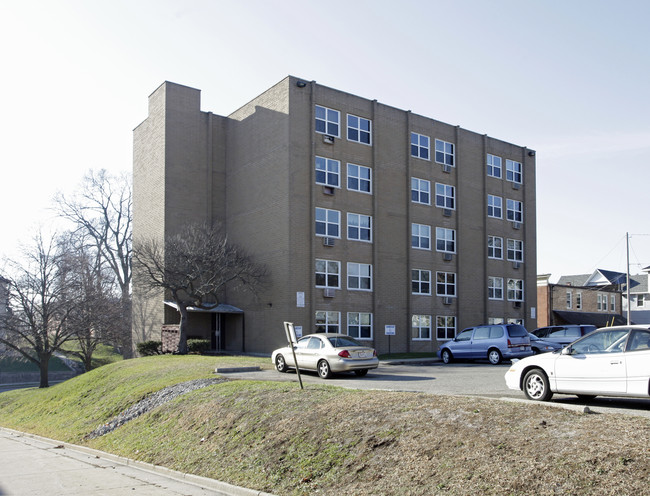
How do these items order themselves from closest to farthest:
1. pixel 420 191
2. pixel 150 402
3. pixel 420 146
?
1. pixel 150 402
2. pixel 420 191
3. pixel 420 146

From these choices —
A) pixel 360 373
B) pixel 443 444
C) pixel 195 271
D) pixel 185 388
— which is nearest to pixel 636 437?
pixel 443 444

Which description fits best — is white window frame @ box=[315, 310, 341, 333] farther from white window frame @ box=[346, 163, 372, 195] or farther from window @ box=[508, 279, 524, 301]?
window @ box=[508, 279, 524, 301]

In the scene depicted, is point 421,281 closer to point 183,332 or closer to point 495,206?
point 495,206

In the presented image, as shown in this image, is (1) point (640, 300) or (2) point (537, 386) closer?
(2) point (537, 386)

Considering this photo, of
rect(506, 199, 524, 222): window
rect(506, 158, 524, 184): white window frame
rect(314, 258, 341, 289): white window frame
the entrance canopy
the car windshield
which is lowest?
the car windshield

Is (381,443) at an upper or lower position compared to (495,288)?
lower

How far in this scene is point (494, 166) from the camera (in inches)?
1806

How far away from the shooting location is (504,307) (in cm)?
4469

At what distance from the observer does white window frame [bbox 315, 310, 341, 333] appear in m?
35.1

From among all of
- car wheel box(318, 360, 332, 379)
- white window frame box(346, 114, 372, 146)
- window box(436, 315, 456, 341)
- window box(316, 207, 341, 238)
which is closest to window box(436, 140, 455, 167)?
white window frame box(346, 114, 372, 146)

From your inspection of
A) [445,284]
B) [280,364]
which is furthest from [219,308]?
[280,364]

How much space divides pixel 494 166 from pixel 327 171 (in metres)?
15.2

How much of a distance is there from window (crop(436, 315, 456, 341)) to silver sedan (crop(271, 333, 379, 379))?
20016mm

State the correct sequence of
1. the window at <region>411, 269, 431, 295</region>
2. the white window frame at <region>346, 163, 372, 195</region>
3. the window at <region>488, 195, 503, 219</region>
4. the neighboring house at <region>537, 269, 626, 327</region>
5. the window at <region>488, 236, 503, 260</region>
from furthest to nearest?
the neighboring house at <region>537, 269, 626, 327</region>
the window at <region>488, 195, 503, 219</region>
the window at <region>488, 236, 503, 260</region>
the window at <region>411, 269, 431, 295</region>
the white window frame at <region>346, 163, 372, 195</region>
